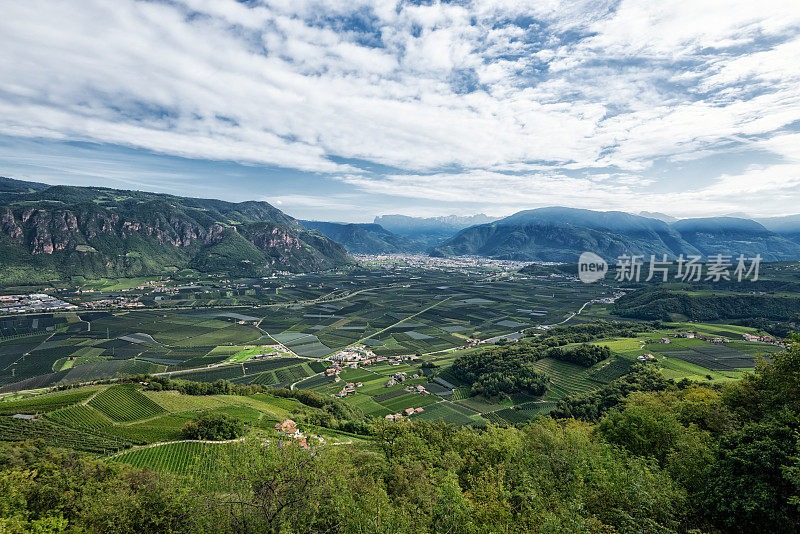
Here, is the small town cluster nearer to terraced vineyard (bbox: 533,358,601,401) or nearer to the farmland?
the farmland

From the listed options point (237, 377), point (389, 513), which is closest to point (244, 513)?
point (389, 513)

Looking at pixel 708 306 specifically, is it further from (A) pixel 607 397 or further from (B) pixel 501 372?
(B) pixel 501 372

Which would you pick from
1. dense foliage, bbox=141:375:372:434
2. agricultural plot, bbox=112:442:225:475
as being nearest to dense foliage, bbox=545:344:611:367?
dense foliage, bbox=141:375:372:434

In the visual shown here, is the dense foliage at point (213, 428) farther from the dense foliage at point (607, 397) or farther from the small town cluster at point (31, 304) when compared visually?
the small town cluster at point (31, 304)

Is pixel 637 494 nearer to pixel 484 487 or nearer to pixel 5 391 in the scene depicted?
pixel 484 487

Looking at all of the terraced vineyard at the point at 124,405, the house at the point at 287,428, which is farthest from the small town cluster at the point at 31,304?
the house at the point at 287,428

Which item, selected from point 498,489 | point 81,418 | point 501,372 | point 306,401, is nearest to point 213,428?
point 306,401
